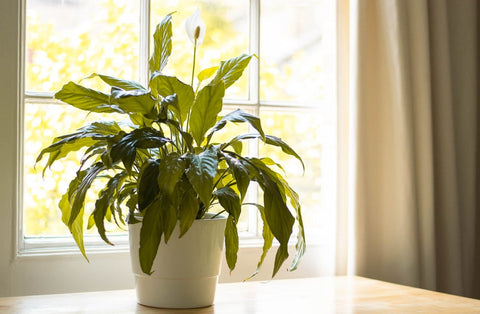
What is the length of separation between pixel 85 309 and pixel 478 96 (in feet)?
5.41

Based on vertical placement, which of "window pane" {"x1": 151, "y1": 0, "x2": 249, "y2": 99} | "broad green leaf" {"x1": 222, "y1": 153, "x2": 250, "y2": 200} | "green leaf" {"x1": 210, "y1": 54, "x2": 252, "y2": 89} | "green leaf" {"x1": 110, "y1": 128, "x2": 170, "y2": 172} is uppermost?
"window pane" {"x1": 151, "y1": 0, "x2": 249, "y2": 99}

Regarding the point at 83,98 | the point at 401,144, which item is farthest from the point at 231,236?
the point at 401,144

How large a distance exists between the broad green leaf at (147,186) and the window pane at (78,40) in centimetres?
68

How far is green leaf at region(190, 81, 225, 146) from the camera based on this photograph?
139 centimetres

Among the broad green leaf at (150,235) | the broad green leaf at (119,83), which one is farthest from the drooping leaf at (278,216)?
the broad green leaf at (119,83)

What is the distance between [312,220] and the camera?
2184 mm

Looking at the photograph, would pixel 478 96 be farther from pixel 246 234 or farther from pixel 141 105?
pixel 141 105

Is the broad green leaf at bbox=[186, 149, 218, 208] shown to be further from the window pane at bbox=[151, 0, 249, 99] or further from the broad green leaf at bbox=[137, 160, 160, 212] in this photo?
the window pane at bbox=[151, 0, 249, 99]

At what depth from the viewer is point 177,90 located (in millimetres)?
1380

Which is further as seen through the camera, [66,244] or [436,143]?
[436,143]

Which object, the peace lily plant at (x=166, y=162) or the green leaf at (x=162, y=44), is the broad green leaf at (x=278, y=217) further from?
the green leaf at (x=162, y=44)

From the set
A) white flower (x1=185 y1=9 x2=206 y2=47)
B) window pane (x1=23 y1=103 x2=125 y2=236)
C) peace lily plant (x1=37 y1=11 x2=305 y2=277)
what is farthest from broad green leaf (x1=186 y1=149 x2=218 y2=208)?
window pane (x1=23 y1=103 x2=125 y2=236)

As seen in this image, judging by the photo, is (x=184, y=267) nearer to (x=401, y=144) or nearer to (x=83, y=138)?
(x=83, y=138)

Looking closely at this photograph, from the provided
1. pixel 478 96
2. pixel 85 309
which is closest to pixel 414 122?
pixel 478 96
